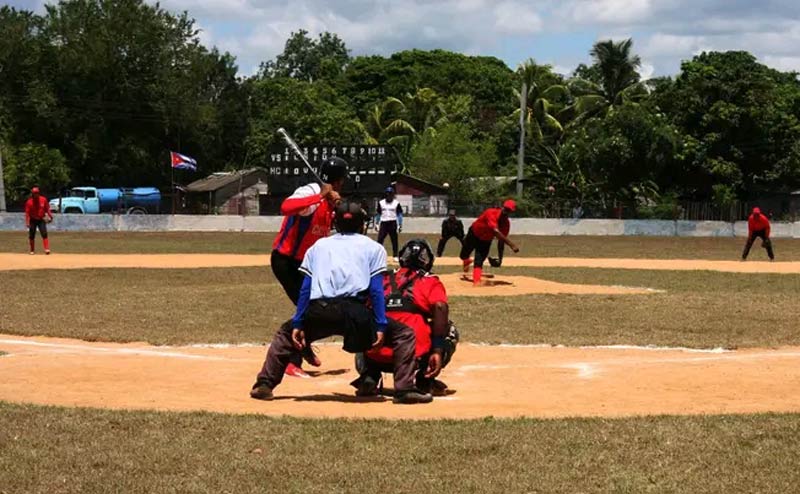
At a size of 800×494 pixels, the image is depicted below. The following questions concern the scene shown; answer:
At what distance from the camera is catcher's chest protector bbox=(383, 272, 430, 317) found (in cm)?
848

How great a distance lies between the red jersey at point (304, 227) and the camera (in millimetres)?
9516

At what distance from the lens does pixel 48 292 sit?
18.8 meters

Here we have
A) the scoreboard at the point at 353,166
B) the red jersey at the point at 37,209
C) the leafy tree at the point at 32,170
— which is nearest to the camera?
the red jersey at the point at 37,209

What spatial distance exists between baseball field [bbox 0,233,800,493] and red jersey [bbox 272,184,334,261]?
1.21 m

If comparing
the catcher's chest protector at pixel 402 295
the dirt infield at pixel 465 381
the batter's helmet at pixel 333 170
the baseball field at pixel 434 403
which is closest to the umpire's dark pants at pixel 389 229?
the baseball field at pixel 434 403

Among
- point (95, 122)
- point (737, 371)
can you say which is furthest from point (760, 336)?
point (95, 122)

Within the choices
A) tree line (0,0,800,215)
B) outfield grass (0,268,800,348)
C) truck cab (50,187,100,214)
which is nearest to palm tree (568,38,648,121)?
tree line (0,0,800,215)

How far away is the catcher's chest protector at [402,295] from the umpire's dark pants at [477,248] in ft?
36.5

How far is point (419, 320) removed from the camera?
27.9 ft

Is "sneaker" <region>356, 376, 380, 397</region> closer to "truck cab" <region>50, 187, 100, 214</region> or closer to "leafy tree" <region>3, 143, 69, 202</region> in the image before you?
"truck cab" <region>50, 187, 100, 214</region>

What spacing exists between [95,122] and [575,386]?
2672 inches

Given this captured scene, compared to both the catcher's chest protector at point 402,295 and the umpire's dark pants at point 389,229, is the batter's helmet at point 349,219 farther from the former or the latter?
the umpire's dark pants at point 389,229

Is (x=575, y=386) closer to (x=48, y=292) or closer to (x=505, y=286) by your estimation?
(x=505, y=286)

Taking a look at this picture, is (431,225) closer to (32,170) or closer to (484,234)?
(32,170)
